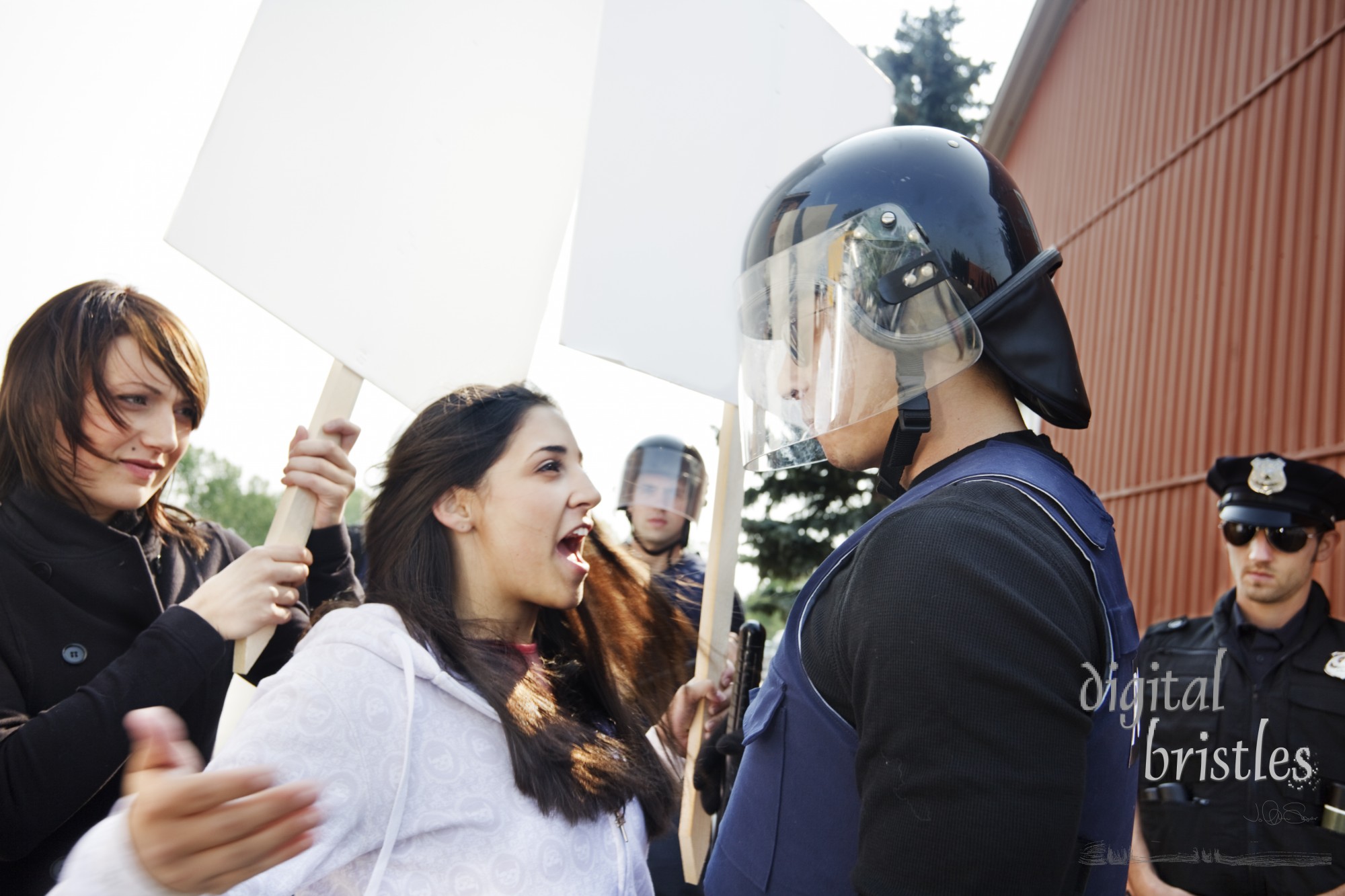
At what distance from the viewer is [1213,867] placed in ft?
9.34

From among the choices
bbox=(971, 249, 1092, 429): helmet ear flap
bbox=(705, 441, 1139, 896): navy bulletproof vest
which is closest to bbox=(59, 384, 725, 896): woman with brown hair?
bbox=(705, 441, 1139, 896): navy bulletproof vest

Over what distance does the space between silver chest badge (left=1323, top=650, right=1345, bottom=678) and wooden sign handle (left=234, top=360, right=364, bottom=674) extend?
2.96 m

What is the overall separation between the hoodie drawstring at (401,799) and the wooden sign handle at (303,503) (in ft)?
1.35

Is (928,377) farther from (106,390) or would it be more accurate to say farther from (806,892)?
(106,390)

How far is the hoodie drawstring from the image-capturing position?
1472mm

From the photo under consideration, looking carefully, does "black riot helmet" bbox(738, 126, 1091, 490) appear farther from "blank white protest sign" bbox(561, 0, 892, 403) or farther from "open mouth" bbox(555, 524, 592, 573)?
"open mouth" bbox(555, 524, 592, 573)

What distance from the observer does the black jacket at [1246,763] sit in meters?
2.78

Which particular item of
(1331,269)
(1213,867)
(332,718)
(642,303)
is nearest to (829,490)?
(1331,269)

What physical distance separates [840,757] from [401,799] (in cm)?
72

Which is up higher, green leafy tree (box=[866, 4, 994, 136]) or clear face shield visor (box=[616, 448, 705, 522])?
green leafy tree (box=[866, 4, 994, 136])

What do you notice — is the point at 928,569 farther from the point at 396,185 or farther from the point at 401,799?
the point at 396,185

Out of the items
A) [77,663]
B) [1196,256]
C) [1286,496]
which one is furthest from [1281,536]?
[77,663]

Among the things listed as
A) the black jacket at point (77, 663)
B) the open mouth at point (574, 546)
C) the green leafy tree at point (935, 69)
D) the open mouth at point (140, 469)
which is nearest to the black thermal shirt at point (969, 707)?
the open mouth at point (574, 546)
